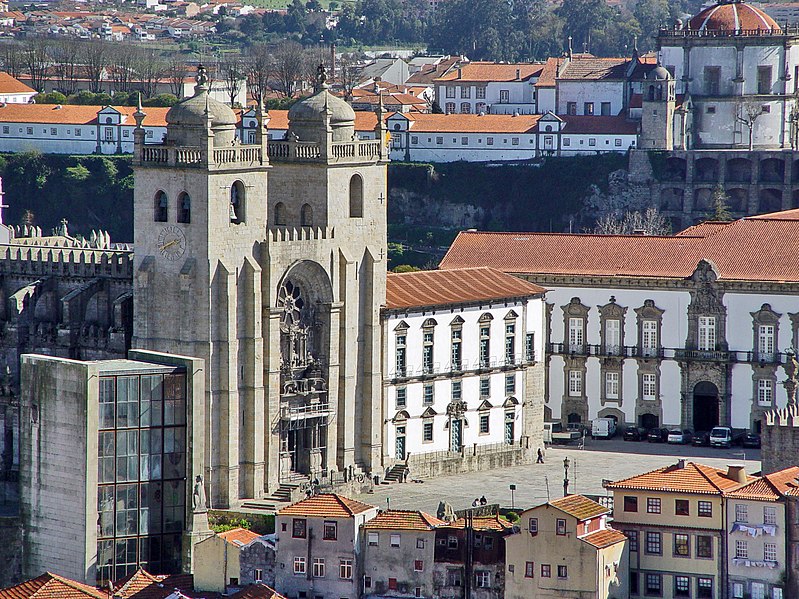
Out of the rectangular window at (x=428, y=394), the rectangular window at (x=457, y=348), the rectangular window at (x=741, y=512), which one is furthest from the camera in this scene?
the rectangular window at (x=457, y=348)

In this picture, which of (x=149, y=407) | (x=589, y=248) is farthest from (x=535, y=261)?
(x=149, y=407)

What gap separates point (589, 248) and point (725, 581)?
133 feet

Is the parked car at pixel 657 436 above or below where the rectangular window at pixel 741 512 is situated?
above

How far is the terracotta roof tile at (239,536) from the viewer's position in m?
102

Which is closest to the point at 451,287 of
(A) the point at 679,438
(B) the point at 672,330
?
(B) the point at 672,330

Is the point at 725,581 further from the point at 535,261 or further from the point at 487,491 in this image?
the point at 535,261

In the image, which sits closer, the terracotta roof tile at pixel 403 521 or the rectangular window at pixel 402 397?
the terracotta roof tile at pixel 403 521

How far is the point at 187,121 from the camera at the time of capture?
112938 millimetres

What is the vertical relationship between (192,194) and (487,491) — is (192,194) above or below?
above

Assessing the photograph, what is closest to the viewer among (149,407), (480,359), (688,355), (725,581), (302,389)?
(725,581)

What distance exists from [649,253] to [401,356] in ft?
68.9

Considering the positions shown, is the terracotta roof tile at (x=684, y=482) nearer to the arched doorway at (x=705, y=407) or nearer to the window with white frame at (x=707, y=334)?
the window with white frame at (x=707, y=334)

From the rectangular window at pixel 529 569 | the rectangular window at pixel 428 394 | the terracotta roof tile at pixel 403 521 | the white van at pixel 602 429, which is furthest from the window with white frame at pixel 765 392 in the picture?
the rectangular window at pixel 529 569

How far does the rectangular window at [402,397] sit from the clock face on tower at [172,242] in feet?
43.3
